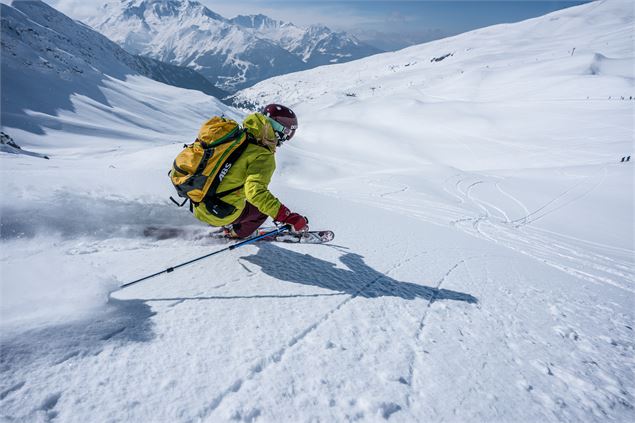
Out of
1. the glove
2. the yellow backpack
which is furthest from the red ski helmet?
the glove

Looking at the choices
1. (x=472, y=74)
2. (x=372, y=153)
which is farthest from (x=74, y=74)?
(x=472, y=74)

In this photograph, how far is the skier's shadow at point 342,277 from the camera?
366 centimetres

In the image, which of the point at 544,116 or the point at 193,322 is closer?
the point at 193,322

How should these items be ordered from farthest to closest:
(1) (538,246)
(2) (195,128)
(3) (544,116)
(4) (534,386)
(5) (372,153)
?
(2) (195,128) → (3) (544,116) → (5) (372,153) → (1) (538,246) → (4) (534,386)

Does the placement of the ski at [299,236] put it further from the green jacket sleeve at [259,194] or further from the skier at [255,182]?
the green jacket sleeve at [259,194]

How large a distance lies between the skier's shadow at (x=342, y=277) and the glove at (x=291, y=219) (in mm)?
527

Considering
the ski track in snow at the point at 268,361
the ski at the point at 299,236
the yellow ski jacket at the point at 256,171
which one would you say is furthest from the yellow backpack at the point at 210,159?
the ski track in snow at the point at 268,361

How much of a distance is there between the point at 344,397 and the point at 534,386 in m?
1.52

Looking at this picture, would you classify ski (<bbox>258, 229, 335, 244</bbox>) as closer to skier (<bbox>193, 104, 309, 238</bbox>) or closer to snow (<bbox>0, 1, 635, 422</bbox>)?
snow (<bbox>0, 1, 635, 422</bbox>)

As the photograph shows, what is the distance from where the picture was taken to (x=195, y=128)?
204ft

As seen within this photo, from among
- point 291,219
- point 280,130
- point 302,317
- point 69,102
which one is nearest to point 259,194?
point 291,219

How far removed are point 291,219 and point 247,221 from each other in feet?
3.32

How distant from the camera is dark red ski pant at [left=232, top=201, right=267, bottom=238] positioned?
4.56 metres

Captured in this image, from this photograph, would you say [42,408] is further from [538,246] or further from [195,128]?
[195,128]
